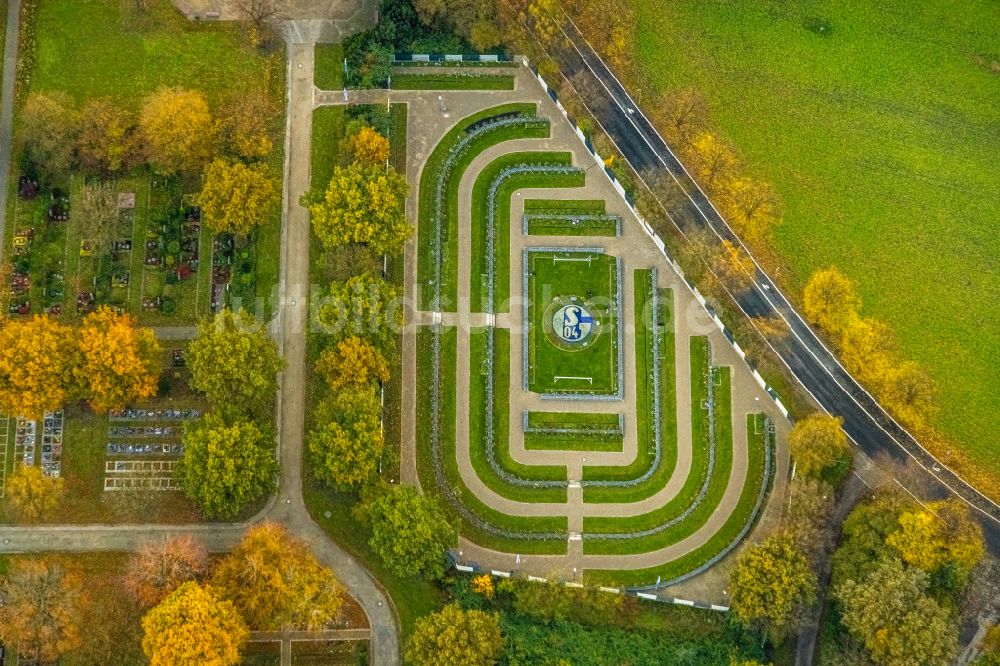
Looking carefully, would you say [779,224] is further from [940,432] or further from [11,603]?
[11,603]

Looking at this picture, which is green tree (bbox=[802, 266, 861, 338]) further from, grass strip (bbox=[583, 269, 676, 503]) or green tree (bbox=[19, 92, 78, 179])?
green tree (bbox=[19, 92, 78, 179])

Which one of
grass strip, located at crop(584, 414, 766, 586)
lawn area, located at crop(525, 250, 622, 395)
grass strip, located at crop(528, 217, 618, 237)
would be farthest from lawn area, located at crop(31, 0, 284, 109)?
grass strip, located at crop(584, 414, 766, 586)

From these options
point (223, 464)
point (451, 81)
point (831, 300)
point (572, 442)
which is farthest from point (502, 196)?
point (223, 464)

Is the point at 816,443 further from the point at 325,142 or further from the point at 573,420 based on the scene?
the point at 325,142

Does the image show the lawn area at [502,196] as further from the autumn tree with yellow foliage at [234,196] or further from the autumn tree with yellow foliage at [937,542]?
the autumn tree with yellow foliage at [937,542]

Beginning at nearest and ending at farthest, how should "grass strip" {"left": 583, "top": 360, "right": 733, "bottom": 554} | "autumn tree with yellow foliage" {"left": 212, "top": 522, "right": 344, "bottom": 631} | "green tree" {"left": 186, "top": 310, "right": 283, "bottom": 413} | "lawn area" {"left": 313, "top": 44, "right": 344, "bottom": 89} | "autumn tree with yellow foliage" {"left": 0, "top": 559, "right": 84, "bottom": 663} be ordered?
"autumn tree with yellow foliage" {"left": 0, "top": 559, "right": 84, "bottom": 663} → "autumn tree with yellow foliage" {"left": 212, "top": 522, "right": 344, "bottom": 631} → "green tree" {"left": 186, "top": 310, "right": 283, "bottom": 413} → "grass strip" {"left": 583, "top": 360, "right": 733, "bottom": 554} → "lawn area" {"left": 313, "top": 44, "right": 344, "bottom": 89}

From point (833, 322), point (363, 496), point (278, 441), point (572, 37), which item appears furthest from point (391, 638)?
point (572, 37)
